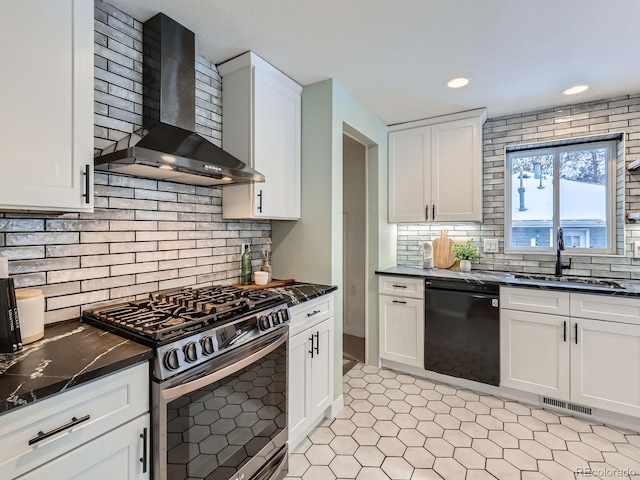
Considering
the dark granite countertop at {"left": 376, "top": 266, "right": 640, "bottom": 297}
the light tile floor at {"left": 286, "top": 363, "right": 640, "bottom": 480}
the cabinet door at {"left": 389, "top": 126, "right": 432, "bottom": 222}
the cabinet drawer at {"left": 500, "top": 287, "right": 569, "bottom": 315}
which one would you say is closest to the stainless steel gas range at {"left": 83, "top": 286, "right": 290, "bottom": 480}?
the light tile floor at {"left": 286, "top": 363, "right": 640, "bottom": 480}

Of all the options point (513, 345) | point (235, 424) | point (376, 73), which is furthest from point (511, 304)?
point (235, 424)

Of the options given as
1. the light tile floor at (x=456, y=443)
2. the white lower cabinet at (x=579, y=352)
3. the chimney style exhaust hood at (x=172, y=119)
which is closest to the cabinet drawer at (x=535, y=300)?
the white lower cabinet at (x=579, y=352)

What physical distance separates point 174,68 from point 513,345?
309 centimetres

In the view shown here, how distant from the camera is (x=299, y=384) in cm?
197

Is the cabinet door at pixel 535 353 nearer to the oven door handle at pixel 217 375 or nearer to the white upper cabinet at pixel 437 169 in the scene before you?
the white upper cabinet at pixel 437 169

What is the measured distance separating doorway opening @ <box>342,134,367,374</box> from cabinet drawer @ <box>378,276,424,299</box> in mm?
968

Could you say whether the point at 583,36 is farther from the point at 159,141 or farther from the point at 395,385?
the point at 395,385

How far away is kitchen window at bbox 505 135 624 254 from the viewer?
9.18ft

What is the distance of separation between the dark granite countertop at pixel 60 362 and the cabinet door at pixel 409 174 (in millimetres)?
2734

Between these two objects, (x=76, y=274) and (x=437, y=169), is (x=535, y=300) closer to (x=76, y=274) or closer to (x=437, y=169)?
(x=437, y=169)

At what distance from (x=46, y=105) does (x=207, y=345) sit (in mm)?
1108

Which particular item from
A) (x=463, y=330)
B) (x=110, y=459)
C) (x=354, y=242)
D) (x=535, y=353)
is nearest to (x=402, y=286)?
(x=463, y=330)

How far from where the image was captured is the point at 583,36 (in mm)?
1827

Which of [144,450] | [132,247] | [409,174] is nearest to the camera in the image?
[144,450]
